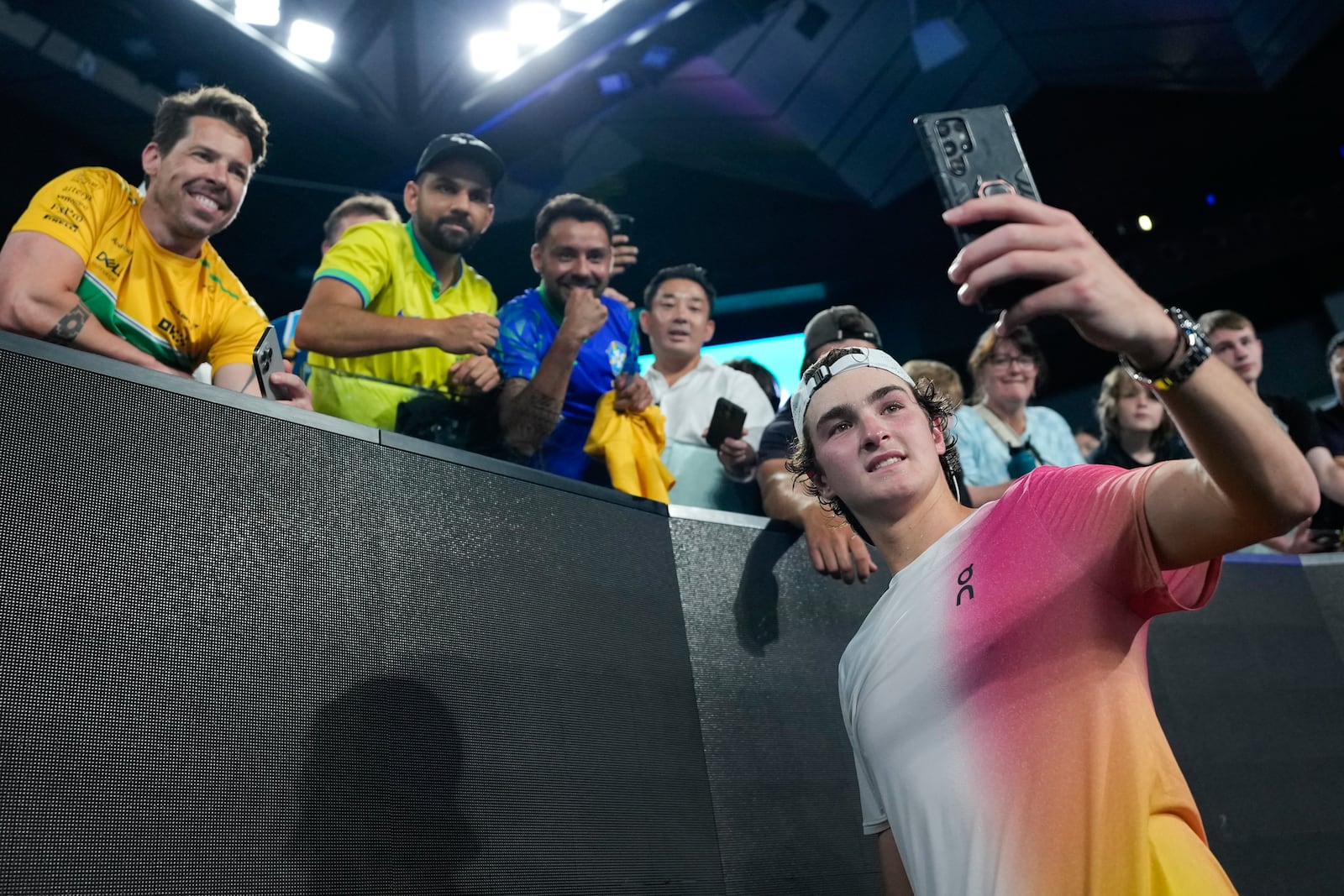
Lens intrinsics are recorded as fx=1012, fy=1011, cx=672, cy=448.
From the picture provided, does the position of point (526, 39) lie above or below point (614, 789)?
above

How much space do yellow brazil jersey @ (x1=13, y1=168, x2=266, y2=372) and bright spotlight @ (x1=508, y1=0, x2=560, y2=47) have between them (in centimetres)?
630

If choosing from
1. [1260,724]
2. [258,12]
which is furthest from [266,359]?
[258,12]

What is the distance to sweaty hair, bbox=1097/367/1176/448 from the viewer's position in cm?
418

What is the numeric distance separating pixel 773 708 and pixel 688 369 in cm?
191

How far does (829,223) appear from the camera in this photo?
37.0 feet

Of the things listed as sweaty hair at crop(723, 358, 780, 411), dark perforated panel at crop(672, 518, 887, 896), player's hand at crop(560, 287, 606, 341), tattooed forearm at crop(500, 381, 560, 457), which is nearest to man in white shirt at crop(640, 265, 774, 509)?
sweaty hair at crop(723, 358, 780, 411)

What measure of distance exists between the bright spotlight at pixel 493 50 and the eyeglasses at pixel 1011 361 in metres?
5.91

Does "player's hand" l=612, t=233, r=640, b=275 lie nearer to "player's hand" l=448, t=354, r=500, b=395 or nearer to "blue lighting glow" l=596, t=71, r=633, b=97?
"player's hand" l=448, t=354, r=500, b=395

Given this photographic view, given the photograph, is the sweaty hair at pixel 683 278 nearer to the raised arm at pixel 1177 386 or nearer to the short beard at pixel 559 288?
the short beard at pixel 559 288

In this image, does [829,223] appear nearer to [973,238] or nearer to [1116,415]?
[1116,415]

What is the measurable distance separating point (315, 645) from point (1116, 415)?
356 cm

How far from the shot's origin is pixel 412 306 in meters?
3.17

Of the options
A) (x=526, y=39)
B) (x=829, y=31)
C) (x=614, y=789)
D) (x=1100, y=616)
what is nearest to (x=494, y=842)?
(x=614, y=789)

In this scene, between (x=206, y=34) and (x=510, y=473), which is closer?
(x=510, y=473)
